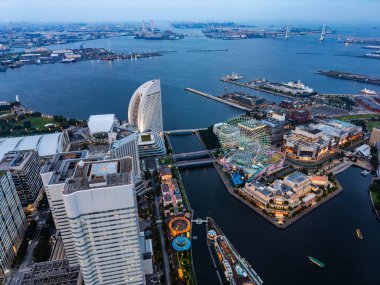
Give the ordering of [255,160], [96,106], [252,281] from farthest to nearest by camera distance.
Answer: [96,106]
[255,160]
[252,281]

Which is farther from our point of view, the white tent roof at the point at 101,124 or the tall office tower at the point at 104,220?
the white tent roof at the point at 101,124

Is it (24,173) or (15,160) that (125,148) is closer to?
(24,173)

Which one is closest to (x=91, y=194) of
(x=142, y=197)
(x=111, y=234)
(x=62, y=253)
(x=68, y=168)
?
(x=111, y=234)

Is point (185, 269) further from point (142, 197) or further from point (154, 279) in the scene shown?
point (142, 197)

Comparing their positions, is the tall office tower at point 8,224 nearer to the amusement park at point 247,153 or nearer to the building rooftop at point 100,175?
the building rooftop at point 100,175

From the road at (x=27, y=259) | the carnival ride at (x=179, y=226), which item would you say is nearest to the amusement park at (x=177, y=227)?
the carnival ride at (x=179, y=226)

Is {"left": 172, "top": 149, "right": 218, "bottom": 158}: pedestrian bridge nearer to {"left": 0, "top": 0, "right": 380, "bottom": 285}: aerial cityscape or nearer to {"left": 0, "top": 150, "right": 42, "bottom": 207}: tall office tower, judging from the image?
{"left": 0, "top": 0, "right": 380, "bottom": 285}: aerial cityscape

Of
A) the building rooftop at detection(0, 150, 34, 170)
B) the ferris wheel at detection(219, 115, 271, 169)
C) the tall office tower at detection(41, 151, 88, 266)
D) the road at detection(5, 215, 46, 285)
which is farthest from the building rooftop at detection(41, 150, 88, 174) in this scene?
the ferris wheel at detection(219, 115, 271, 169)
